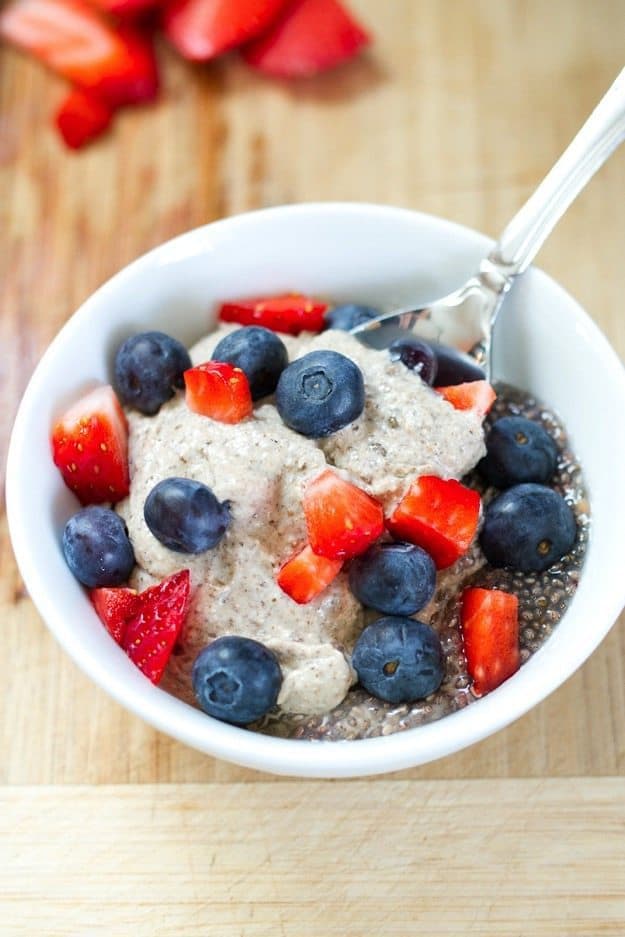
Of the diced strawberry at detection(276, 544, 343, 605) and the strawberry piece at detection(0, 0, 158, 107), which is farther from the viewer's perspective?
the strawberry piece at detection(0, 0, 158, 107)

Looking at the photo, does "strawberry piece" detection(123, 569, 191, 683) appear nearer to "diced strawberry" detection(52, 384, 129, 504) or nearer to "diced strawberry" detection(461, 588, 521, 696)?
"diced strawberry" detection(52, 384, 129, 504)

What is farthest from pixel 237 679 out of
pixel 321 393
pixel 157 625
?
pixel 321 393

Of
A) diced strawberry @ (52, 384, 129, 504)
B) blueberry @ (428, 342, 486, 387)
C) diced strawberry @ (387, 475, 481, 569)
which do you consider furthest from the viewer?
blueberry @ (428, 342, 486, 387)

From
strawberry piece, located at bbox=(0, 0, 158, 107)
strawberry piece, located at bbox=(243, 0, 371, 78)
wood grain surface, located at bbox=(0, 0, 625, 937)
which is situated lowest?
wood grain surface, located at bbox=(0, 0, 625, 937)

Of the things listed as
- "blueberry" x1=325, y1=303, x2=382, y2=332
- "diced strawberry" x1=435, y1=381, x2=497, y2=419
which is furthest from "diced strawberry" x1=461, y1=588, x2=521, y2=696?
"blueberry" x1=325, y1=303, x2=382, y2=332

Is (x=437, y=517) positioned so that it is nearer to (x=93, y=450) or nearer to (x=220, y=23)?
(x=93, y=450)

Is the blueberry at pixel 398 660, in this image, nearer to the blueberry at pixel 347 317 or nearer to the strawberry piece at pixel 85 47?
the blueberry at pixel 347 317

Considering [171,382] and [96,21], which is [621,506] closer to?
[171,382]
